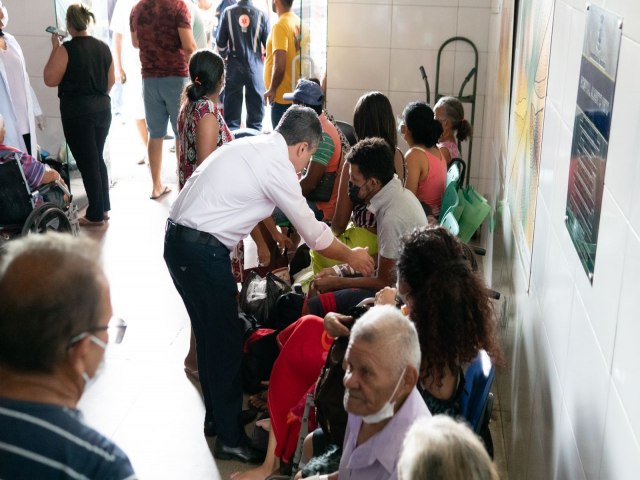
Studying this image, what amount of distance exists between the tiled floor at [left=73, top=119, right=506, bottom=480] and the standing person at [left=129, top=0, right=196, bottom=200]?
1014mm

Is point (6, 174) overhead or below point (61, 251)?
below

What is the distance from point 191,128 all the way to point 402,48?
10.3ft

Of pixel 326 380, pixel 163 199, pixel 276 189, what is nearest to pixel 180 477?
pixel 326 380

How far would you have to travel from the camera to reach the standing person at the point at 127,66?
8672 millimetres

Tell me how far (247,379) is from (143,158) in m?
5.33

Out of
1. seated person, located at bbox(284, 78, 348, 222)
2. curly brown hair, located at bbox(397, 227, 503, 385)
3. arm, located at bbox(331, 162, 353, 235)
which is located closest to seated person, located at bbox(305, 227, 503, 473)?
curly brown hair, located at bbox(397, 227, 503, 385)

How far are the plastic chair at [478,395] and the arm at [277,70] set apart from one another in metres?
4.98

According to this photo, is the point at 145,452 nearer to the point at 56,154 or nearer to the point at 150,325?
the point at 150,325

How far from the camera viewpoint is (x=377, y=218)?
3760 mm

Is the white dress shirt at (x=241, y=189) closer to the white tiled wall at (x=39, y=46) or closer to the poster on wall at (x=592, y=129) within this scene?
the poster on wall at (x=592, y=129)

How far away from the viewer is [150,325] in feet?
16.4

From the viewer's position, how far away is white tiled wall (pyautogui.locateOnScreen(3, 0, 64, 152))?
7012 millimetres

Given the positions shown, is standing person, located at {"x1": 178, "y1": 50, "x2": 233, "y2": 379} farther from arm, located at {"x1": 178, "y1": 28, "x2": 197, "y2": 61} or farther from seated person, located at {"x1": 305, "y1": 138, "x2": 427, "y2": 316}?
arm, located at {"x1": 178, "y1": 28, "x2": 197, "y2": 61}

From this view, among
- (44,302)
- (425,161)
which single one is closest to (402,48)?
(425,161)
